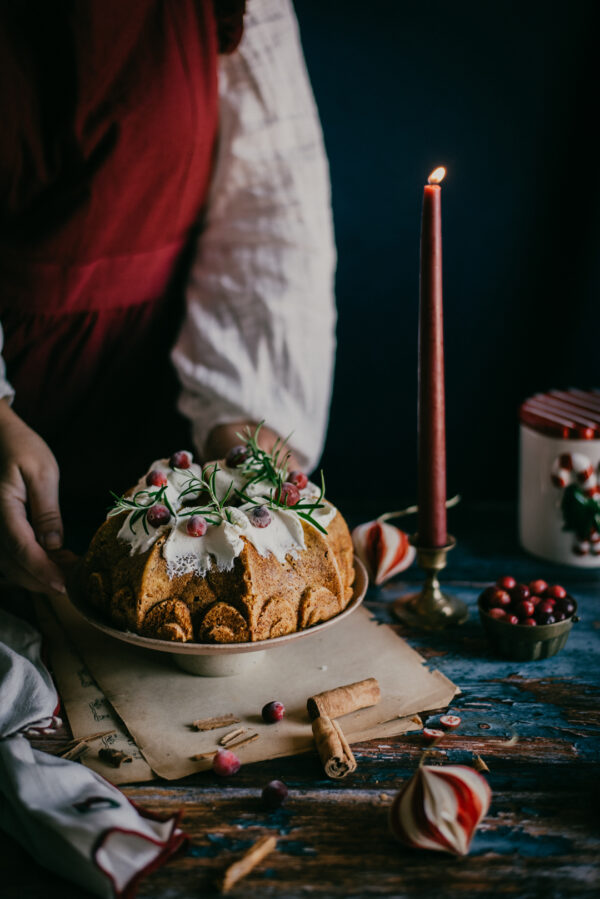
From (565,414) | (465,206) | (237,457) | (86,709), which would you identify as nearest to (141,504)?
(237,457)

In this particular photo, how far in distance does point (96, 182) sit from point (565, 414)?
2.92ft

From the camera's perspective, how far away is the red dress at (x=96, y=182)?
124cm

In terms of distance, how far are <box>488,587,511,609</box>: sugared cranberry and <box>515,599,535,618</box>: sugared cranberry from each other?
0.02 metres

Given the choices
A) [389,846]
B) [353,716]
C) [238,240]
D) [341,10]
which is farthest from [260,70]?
[389,846]

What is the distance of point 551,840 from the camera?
31.8 inches

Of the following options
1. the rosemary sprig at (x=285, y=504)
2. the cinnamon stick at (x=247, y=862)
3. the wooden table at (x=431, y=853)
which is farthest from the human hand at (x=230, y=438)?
the cinnamon stick at (x=247, y=862)

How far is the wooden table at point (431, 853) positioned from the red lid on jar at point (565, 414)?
380mm

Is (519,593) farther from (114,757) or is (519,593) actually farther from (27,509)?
(27,509)

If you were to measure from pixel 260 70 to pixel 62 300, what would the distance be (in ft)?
1.71

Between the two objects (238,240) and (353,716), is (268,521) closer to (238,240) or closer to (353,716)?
(353,716)

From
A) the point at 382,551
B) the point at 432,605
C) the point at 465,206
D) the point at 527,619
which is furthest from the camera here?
the point at 465,206

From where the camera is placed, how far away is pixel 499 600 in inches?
45.6

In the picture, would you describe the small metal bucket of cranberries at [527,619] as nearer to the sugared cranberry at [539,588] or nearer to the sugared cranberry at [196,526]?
the sugared cranberry at [539,588]

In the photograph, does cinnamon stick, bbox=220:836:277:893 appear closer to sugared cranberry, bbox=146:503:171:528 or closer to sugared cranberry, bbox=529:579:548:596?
sugared cranberry, bbox=146:503:171:528
